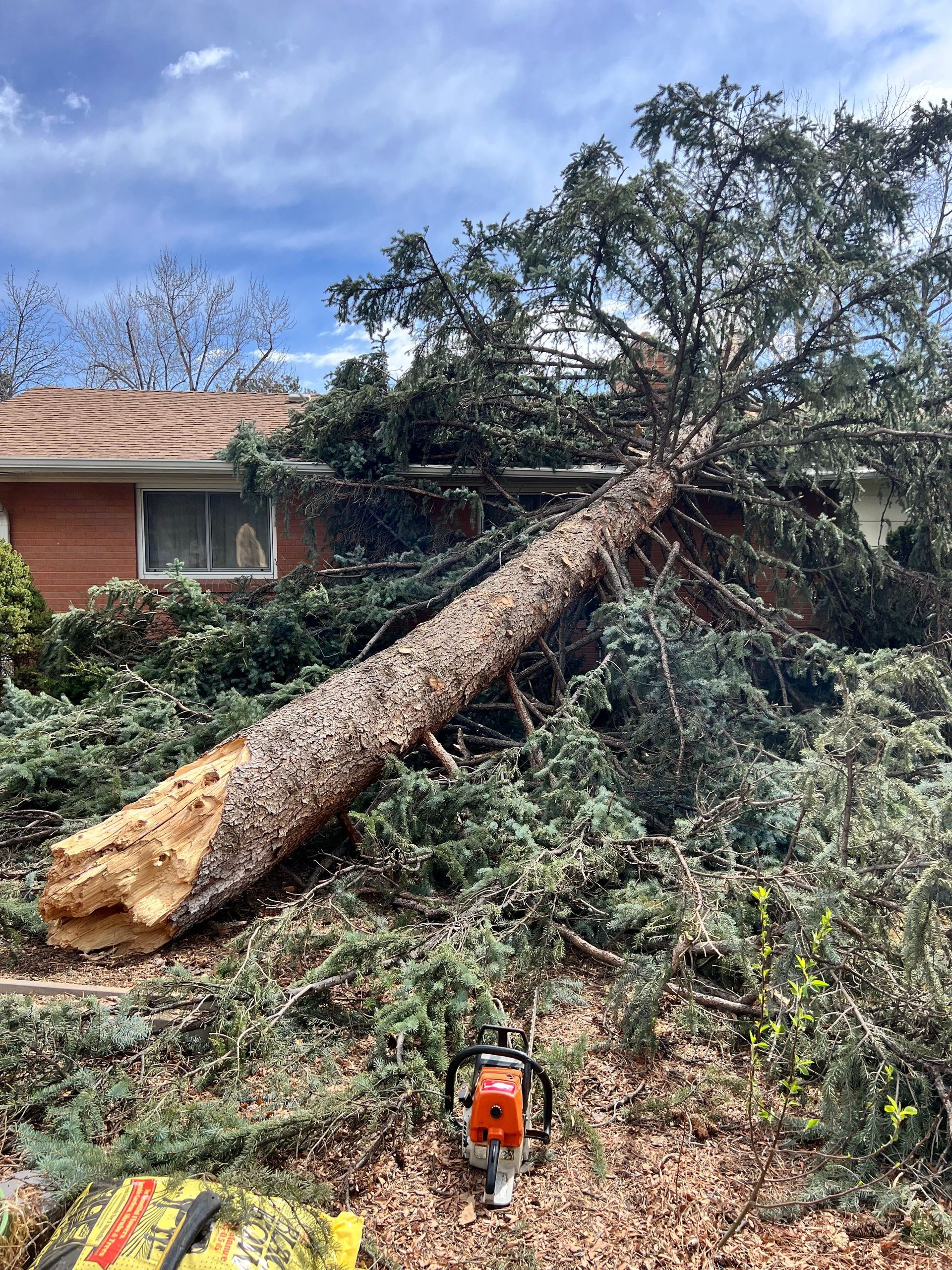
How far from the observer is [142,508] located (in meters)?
10.1

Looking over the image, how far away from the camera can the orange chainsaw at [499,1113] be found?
237 centimetres

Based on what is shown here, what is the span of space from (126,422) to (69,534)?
2.09 m

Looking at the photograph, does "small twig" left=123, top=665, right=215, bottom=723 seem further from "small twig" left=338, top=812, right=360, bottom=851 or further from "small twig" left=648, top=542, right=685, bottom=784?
"small twig" left=648, top=542, right=685, bottom=784

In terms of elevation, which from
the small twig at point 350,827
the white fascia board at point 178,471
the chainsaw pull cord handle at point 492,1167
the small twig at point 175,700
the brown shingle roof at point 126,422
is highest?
the brown shingle roof at point 126,422

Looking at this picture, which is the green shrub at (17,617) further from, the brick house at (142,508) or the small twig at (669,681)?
the small twig at (669,681)

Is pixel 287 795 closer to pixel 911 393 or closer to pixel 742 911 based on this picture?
pixel 742 911

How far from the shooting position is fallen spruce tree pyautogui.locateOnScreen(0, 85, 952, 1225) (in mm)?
2832

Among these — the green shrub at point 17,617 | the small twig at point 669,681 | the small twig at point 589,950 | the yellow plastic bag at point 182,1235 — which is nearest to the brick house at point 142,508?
the green shrub at point 17,617

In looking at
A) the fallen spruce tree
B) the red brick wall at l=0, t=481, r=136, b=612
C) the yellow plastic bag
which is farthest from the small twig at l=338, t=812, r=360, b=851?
the red brick wall at l=0, t=481, r=136, b=612

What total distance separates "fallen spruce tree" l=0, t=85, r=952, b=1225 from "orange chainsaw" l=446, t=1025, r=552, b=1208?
31cm

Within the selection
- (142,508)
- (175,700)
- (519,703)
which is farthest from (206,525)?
(519,703)

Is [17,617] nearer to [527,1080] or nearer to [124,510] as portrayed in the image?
[124,510]

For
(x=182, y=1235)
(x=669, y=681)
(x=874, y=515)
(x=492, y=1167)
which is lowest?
(x=492, y=1167)

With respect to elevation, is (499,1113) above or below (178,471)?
below
